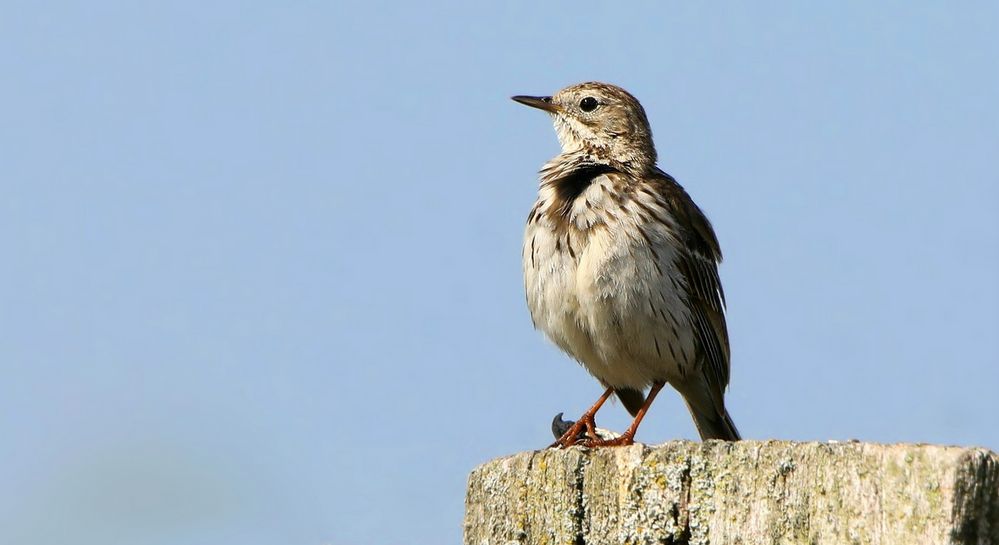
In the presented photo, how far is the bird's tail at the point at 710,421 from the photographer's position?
1027cm

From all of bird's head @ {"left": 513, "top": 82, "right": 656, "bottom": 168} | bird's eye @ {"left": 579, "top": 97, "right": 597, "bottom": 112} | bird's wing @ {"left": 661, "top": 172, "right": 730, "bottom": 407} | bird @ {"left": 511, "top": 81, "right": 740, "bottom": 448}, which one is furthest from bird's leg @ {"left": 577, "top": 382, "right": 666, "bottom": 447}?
bird's eye @ {"left": 579, "top": 97, "right": 597, "bottom": 112}

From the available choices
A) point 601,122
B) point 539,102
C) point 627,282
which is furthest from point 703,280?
point 539,102

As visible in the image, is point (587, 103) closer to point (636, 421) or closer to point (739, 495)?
point (636, 421)

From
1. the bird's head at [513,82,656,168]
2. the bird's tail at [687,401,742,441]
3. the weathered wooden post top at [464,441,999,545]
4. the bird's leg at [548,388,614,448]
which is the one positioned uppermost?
the bird's head at [513,82,656,168]

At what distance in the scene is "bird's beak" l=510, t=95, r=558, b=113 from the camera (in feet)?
36.7

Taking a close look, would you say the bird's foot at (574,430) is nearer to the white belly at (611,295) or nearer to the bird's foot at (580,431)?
the bird's foot at (580,431)

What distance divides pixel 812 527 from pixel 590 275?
4.83 metres

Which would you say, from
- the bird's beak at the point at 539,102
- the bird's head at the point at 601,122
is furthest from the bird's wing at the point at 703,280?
the bird's beak at the point at 539,102

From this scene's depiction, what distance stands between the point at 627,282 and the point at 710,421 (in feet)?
5.62

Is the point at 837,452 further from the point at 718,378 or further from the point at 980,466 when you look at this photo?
the point at 718,378

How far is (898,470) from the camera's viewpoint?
4.28 meters

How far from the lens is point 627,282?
923cm

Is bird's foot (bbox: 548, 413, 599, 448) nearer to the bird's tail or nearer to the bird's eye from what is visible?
the bird's tail

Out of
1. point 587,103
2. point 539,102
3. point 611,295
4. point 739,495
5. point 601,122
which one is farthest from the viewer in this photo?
point 539,102
